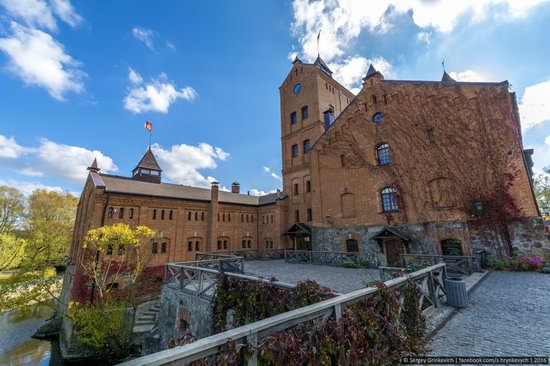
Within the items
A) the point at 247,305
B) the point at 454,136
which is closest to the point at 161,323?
the point at 247,305

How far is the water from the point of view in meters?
15.3

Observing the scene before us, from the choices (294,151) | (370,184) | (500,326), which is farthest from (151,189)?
(500,326)

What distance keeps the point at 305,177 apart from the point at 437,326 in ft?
64.2

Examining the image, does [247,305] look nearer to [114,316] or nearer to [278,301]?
[278,301]

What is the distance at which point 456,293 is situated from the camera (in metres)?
6.69

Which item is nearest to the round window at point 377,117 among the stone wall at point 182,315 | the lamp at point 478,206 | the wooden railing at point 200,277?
the lamp at point 478,206

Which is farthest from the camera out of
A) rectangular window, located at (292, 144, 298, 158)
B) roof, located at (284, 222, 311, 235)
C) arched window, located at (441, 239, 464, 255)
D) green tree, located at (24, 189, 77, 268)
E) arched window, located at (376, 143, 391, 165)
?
green tree, located at (24, 189, 77, 268)

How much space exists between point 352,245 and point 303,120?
14427 mm

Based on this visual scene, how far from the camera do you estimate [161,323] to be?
438 inches

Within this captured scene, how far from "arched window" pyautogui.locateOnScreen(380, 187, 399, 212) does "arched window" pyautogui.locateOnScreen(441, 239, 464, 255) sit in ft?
11.1

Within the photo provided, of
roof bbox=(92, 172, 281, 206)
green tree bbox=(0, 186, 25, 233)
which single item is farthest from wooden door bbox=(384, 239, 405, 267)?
green tree bbox=(0, 186, 25, 233)

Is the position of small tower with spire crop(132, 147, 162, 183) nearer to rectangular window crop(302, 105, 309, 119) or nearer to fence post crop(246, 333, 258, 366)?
rectangular window crop(302, 105, 309, 119)

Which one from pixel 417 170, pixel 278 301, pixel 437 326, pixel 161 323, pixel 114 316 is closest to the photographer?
pixel 437 326

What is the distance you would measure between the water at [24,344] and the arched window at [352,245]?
19448 millimetres
